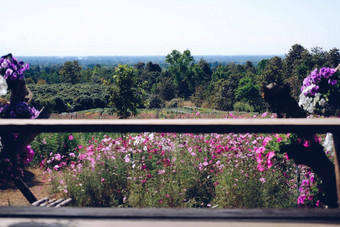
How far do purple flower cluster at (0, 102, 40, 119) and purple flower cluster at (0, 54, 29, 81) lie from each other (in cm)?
25

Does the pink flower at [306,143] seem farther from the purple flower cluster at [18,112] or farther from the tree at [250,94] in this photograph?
the tree at [250,94]

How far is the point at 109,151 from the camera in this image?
4762 mm

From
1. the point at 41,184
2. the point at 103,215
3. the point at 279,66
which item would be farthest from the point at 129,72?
the point at 279,66

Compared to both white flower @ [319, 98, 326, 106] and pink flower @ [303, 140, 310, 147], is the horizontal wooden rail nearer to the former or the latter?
pink flower @ [303, 140, 310, 147]

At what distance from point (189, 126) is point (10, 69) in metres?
1.84

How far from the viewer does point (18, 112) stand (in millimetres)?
2807

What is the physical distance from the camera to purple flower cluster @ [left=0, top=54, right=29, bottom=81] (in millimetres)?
2838

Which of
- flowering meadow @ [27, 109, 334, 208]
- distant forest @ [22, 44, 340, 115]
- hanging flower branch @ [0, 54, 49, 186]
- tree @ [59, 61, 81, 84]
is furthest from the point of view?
tree @ [59, 61, 81, 84]

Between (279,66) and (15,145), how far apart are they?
166 feet

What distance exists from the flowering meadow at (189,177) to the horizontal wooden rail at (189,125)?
51.7 inches

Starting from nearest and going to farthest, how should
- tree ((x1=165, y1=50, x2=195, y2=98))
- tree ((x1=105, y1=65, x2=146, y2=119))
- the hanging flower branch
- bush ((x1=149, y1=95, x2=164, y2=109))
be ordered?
the hanging flower branch
tree ((x1=105, y1=65, x2=146, y2=119))
bush ((x1=149, y1=95, x2=164, y2=109))
tree ((x1=165, y1=50, x2=195, y2=98))

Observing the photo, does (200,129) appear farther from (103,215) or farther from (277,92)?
(277,92)

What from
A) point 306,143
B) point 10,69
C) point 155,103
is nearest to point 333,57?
point 155,103

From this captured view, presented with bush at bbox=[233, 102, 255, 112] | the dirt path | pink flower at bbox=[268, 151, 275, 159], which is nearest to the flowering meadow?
pink flower at bbox=[268, 151, 275, 159]
